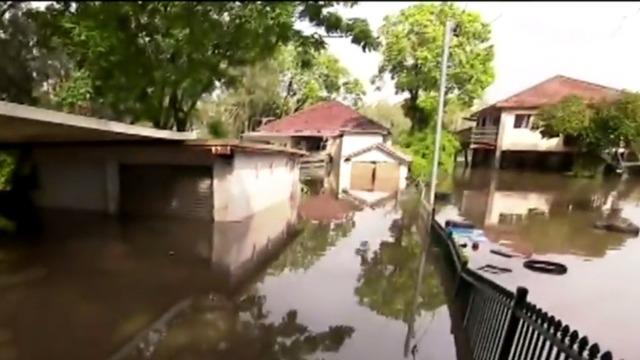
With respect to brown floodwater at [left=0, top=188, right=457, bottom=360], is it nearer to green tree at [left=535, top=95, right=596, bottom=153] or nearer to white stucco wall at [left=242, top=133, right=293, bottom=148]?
white stucco wall at [left=242, top=133, right=293, bottom=148]

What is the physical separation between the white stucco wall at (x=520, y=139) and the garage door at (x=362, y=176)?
1608 cm

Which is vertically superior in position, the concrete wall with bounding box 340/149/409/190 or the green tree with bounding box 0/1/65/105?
the green tree with bounding box 0/1/65/105

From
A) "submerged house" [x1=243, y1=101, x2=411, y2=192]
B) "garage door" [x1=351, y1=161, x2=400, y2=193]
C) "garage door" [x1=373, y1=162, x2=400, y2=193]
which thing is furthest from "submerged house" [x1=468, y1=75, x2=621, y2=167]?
"garage door" [x1=373, y1=162, x2=400, y2=193]

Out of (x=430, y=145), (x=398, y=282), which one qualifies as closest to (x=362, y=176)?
(x=430, y=145)

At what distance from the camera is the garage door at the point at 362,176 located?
23294 mm

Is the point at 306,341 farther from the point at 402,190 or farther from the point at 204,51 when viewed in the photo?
→ the point at 402,190

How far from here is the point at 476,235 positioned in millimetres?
Result: 11859

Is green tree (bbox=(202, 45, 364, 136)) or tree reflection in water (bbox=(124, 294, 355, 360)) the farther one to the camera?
tree reflection in water (bbox=(124, 294, 355, 360))

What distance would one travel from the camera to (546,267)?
9.71 meters

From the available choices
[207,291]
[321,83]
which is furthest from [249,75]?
[207,291]

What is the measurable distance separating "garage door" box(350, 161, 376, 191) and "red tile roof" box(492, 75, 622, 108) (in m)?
16.8

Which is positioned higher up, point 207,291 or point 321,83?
point 321,83

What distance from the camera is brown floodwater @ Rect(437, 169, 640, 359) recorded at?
6.41 m

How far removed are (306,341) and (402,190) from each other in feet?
63.6
